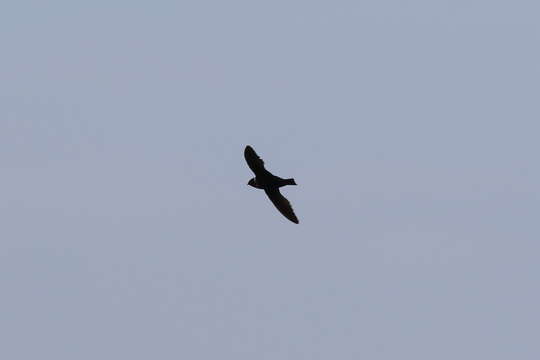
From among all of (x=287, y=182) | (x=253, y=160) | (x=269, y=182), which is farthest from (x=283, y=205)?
(x=253, y=160)

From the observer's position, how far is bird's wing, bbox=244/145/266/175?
76500 millimetres

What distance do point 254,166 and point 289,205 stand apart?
9.23ft

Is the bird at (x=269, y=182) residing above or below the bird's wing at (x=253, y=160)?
below

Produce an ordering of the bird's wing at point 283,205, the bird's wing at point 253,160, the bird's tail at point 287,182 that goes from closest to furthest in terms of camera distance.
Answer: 1. the bird's tail at point 287,182
2. the bird's wing at point 253,160
3. the bird's wing at point 283,205

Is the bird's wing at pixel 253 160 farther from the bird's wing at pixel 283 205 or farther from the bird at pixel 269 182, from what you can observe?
the bird's wing at pixel 283 205

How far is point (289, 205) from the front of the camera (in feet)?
258

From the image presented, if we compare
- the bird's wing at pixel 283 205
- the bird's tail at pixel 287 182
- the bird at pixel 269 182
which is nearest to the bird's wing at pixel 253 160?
the bird at pixel 269 182

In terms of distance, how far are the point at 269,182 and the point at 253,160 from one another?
4.17 ft

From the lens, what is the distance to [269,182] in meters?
77.3

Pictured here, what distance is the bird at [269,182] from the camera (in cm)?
7662

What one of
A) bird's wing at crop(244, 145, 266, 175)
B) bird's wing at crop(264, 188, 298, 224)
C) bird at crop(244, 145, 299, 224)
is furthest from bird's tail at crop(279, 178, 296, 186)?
bird's wing at crop(264, 188, 298, 224)

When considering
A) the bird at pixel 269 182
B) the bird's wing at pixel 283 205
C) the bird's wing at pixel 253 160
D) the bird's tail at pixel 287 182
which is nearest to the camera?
the bird's tail at pixel 287 182

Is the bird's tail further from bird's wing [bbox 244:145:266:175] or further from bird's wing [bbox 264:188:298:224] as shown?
bird's wing [bbox 264:188:298:224]

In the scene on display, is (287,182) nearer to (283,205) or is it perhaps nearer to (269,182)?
(269,182)
